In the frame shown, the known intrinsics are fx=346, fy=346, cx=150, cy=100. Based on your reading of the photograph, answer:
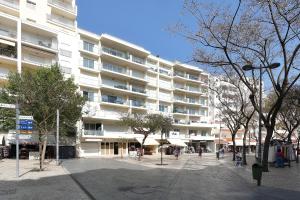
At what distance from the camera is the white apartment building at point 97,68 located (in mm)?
46875

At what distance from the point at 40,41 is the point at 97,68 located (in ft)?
35.0

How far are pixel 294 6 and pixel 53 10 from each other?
43.7 meters

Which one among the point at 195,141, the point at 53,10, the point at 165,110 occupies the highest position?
the point at 53,10

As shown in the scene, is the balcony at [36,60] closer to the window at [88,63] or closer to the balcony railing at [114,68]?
the window at [88,63]

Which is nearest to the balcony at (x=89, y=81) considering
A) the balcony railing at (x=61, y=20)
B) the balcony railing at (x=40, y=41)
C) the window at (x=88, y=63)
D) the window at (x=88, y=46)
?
the window at (x=88, y=63)

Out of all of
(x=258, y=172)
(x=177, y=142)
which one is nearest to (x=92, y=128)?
(x=177, y=142)

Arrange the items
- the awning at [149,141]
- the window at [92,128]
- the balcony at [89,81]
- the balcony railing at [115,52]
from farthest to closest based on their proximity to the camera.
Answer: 1. the awning at [149,141]
2. the balcony railing at [115,52]
3. the balcony at [89,81]
4. the window at [92,128]

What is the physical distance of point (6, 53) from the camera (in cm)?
4447

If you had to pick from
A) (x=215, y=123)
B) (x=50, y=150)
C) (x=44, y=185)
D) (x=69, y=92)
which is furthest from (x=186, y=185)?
(x=215, y=123)

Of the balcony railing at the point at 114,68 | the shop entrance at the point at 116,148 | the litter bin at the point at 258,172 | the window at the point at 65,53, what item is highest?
the window at the point at 65,53

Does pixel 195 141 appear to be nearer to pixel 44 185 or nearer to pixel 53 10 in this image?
pixel 53 10

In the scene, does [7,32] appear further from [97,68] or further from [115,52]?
[115,52]

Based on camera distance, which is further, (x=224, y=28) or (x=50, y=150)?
(x=50, y=150)

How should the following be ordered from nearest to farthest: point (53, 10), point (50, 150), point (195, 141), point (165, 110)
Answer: point (50, 150), point (53, 10), point (165, 110), point (195, 141)
